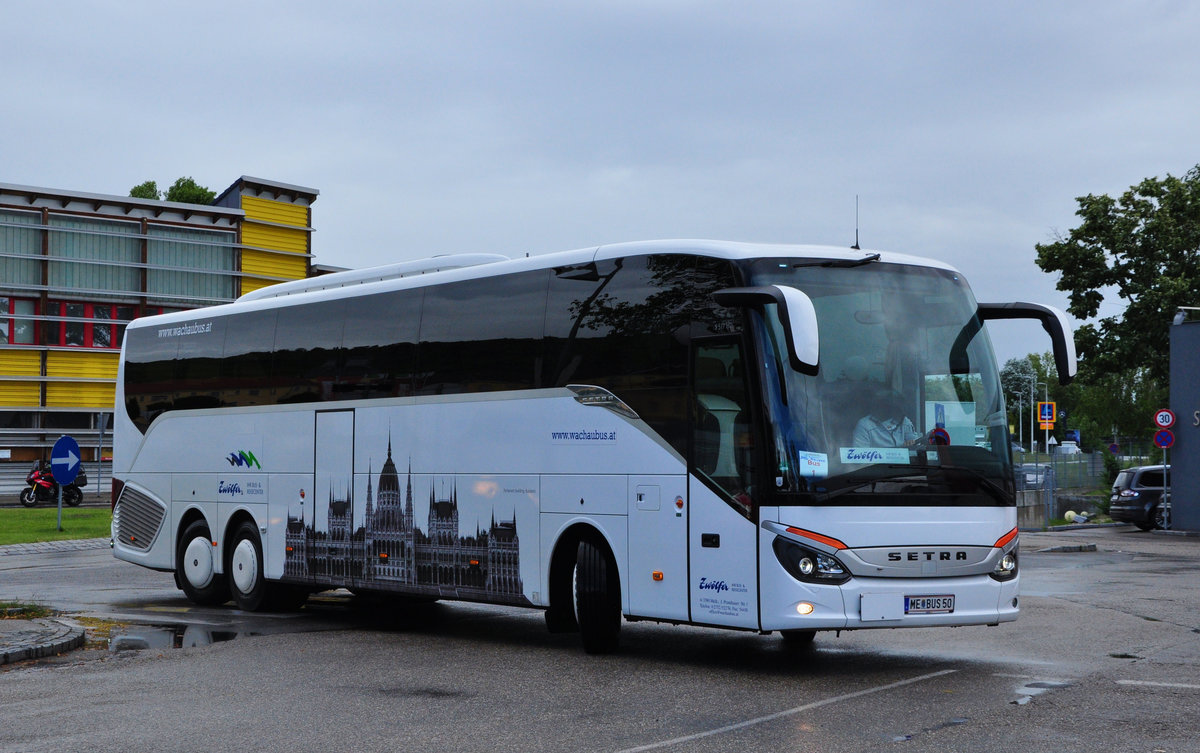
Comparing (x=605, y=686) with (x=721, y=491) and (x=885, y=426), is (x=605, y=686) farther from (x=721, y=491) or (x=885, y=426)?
(x=885, y=426)

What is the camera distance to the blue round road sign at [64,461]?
28016 millimetres

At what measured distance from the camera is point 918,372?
36.6ft

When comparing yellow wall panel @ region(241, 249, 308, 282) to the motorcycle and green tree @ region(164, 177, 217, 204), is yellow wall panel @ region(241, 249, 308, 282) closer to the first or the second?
the motorcycle

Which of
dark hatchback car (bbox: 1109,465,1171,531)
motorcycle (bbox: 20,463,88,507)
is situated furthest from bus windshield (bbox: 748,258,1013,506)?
motorcycle (bbox: 20,463,88,507)

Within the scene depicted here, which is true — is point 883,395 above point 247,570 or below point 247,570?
above

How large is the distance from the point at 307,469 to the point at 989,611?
26.5ft

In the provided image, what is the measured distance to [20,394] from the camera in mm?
44750

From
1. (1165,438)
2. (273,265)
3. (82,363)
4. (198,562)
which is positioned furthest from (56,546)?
(1165,438)

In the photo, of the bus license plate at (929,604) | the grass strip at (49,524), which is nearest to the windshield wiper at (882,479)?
the bus license plate at (929,604)

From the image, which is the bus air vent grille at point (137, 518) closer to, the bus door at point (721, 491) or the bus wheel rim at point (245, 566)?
the bus wheel rim at point (245, 566)

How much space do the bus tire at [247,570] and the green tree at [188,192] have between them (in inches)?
2201

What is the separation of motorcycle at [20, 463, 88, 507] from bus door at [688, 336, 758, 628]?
115 ft

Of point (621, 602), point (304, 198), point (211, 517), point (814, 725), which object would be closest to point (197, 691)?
point (621, 602)

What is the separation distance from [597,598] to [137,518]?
9314mm
